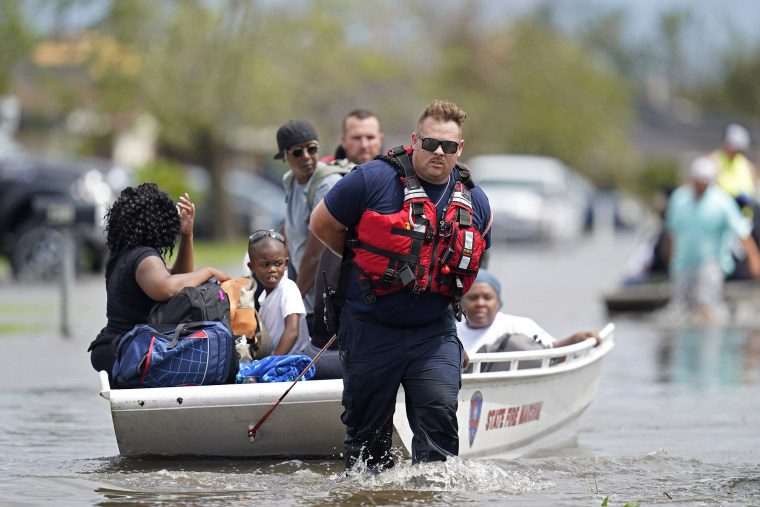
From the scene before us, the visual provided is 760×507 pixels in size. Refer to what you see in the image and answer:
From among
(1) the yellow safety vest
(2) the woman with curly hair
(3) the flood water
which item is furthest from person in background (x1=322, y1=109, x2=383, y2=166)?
(1) the yellow safety vest

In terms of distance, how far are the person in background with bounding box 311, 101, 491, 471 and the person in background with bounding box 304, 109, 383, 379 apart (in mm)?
410

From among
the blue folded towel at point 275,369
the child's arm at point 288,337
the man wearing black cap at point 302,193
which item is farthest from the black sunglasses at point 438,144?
the man wearing black cap at point 302,193

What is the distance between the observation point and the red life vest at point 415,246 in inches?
257

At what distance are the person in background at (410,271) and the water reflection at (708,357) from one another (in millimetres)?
5599

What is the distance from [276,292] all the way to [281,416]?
2.90 feet

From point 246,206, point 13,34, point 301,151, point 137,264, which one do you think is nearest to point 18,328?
point 301,151

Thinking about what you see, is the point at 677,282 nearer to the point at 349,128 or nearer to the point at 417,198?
the point at 349,128

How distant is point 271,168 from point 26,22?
2593 cm

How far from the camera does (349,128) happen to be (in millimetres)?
9258

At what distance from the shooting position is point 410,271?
21.4 feet

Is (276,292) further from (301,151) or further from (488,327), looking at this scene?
(488,327)

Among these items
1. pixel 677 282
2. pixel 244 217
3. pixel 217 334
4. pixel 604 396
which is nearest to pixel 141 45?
pixel 244 217

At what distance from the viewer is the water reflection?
12.4m

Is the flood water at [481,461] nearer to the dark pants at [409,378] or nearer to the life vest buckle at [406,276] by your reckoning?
the dark pants at [409,378]
